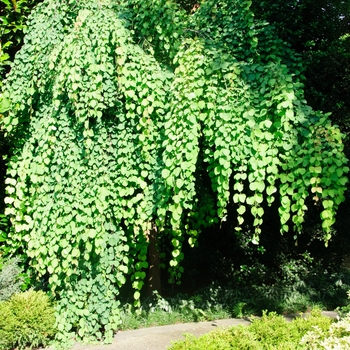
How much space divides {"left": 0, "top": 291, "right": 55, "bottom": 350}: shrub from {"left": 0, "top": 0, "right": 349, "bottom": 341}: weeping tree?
19 centimetres

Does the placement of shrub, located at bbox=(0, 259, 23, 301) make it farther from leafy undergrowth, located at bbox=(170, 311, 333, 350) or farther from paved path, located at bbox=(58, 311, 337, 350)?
leafy undergrowth, located at bbox=(170, 311, 333, 350)

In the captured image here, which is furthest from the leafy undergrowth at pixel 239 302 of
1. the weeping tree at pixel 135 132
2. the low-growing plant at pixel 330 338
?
the low-growing plant at pixel 330 338

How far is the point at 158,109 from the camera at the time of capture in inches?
138

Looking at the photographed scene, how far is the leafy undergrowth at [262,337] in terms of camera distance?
8.74ft

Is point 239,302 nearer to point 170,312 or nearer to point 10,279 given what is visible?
point 170,312

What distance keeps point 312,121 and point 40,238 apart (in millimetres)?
2427

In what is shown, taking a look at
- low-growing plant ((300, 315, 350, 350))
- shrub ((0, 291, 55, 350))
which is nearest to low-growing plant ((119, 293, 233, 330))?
shrub ((0, 291, 55, 350))

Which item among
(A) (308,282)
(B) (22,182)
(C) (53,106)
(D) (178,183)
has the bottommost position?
(A) (308,282)

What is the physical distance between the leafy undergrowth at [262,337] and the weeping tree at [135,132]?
64 centimetres

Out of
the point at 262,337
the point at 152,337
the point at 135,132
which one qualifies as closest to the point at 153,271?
the point at 152,337

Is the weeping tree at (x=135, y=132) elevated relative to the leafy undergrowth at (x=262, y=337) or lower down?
elevated

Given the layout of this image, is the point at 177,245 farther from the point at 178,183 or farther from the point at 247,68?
the point at 247,68

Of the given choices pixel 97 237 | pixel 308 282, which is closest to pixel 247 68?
pixel 97 237

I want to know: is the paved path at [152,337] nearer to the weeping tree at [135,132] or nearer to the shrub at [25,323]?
the weeping tree at [135,132]
